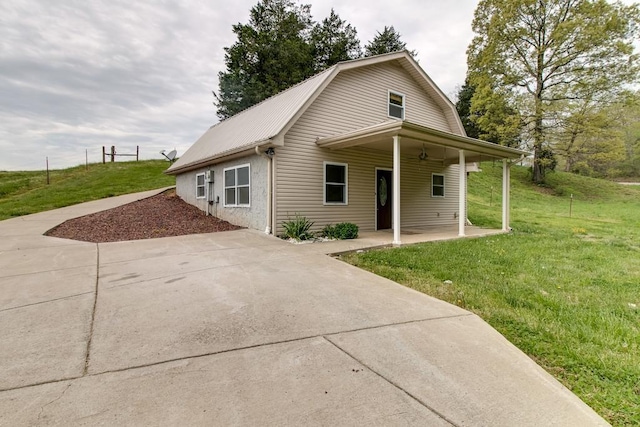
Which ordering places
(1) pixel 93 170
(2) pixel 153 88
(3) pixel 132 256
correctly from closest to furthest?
1. (3) pixel 132 256
2. (2) pixel 153 88
3. (1) pixel 93 170

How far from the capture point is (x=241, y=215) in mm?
10391

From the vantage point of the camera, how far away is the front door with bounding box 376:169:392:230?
36.4 feet

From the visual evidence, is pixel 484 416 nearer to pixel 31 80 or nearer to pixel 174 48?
pixel 174 48

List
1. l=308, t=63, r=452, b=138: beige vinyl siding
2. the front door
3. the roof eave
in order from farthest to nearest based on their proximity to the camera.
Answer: the front door, l=308, t=63, r=452, b=138: beige vinyl siding, the roof eave

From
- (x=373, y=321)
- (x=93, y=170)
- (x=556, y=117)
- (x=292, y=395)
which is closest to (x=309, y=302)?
(x=373, y=321)

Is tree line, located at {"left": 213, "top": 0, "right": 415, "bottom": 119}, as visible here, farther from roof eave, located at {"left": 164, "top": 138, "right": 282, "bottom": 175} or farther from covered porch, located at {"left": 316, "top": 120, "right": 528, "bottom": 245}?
covered porch, located at {"left": 316, "top": 120, "right": 528, "bottom": 245}

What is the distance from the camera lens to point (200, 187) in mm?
13594

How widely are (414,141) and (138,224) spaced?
8961mm

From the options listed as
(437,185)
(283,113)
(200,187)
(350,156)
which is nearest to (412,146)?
(350,156)

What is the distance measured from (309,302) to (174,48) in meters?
15.5

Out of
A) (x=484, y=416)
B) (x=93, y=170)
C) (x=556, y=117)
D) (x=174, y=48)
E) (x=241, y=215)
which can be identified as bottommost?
(x=484, y=416)

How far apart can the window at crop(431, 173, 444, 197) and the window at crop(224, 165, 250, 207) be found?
24.2 feet

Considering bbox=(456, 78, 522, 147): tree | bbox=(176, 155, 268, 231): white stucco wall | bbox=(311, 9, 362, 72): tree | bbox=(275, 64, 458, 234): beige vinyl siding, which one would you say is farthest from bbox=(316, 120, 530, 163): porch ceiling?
bbox=(311, 9, 362, 72): tree

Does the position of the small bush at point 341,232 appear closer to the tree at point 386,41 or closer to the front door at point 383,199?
the front door at point 383,199
